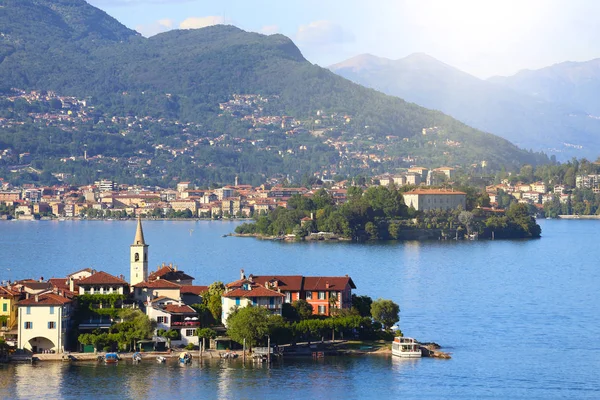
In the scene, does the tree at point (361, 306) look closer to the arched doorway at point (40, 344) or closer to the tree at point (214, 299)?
the tree at point (214, 299)

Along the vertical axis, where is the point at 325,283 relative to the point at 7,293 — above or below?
above

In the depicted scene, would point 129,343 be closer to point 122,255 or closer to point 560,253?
point 122,255

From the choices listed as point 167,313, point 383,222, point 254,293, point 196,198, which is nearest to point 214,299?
point 254,293

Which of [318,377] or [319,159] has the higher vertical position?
[319,159]

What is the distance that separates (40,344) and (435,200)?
55461mm

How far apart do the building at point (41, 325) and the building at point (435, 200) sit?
54562 mm

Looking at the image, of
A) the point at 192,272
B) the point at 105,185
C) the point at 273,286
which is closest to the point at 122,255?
the point at 192,272

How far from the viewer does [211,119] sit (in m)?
175

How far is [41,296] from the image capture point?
26750 mm

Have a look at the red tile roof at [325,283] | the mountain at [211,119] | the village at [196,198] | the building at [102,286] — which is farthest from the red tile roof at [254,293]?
the mountain at [211,119]

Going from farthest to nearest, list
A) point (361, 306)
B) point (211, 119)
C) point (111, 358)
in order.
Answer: point (211, 119) → point (361, 306) → point (111, 358)

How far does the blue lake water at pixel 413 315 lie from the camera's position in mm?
24469

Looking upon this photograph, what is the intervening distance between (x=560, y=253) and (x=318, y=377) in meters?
35.8

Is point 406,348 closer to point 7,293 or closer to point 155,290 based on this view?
point 155,290
